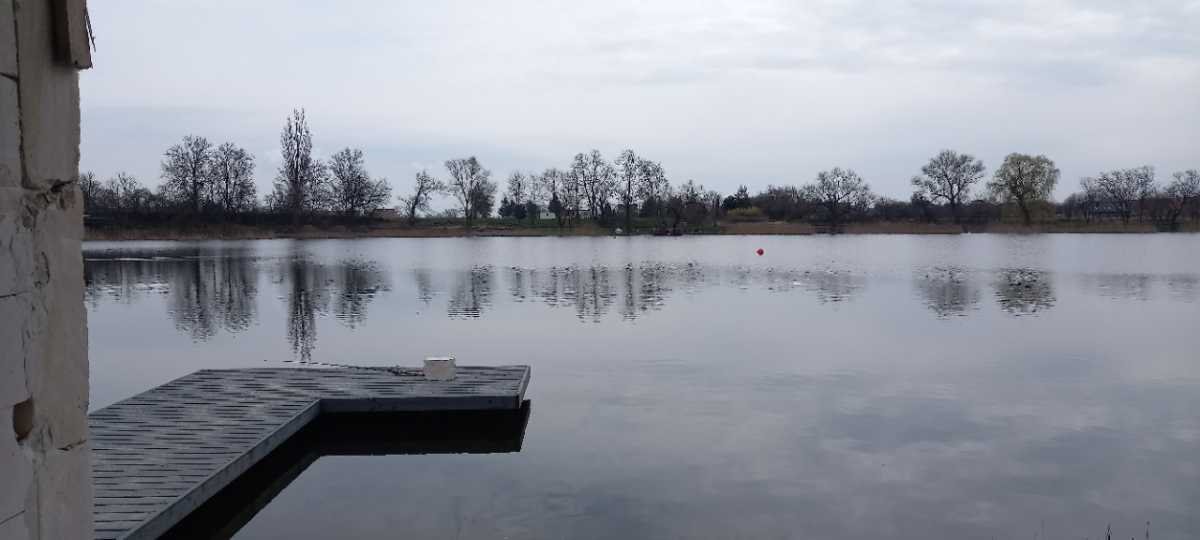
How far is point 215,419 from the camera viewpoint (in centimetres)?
915

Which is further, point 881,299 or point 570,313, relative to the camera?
point 881,299

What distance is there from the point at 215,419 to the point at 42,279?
271 inches

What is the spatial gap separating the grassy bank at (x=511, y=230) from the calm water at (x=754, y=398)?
1967 inches

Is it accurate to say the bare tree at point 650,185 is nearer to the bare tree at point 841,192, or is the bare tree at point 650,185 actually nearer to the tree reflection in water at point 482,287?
the bare tree at point 841,192

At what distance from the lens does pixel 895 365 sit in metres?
13.8

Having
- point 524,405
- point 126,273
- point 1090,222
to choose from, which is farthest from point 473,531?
point 1090,222

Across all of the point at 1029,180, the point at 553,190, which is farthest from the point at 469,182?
the point at 1029,180

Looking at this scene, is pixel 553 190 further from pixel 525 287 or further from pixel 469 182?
pixel 525 287

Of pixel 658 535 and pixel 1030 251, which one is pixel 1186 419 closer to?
pixel 658 535

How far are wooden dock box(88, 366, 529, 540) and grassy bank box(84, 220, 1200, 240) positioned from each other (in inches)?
2671

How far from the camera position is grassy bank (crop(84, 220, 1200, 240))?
73688 millimetres

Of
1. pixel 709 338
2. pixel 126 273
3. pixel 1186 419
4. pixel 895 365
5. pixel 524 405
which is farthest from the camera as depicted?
pixel 126 273

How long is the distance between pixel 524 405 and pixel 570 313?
953 cm

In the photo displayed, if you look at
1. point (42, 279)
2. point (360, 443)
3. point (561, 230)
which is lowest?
point (360, 443)
